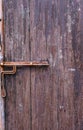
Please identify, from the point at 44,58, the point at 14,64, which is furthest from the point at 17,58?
the point at 44,58

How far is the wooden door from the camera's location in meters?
1.74

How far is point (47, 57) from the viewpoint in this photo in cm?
176

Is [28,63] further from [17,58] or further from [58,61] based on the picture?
[58,61]

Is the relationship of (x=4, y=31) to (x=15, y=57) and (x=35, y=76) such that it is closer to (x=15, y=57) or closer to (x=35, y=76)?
(x=15, y=57)

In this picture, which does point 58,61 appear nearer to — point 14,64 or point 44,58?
point 44,58

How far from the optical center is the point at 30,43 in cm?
176

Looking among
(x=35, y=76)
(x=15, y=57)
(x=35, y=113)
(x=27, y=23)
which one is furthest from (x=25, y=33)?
(x=35, y=113)

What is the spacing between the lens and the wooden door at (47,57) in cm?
174

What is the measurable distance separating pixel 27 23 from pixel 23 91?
47 centimetres

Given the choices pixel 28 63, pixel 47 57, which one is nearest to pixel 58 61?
pixel 47 57

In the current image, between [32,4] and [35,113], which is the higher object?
[32,4]

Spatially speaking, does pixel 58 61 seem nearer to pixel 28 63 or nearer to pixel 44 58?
pixel 44 58

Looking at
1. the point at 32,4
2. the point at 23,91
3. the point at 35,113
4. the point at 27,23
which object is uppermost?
the point at 32,4

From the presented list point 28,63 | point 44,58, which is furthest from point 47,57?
point 28,63
